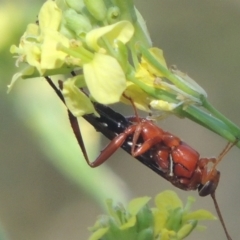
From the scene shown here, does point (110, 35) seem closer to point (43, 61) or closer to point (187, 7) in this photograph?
point (43, 61)

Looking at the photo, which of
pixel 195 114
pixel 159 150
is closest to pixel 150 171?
pixel 159 150

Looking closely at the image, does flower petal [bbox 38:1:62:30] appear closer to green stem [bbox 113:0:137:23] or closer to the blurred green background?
green stem [bbox 113:0:137:23]

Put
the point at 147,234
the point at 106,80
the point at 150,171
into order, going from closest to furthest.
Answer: the point at 106,80 < the point at 147,234 < the point at 150,171

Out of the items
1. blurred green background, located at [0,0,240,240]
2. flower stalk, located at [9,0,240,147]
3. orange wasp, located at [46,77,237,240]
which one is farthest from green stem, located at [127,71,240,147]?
blurred green background, located at [0,0,240,240]

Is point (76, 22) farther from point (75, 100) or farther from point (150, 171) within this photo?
point (150, 171)

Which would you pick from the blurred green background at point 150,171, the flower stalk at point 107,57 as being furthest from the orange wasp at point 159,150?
the blurred green background at point 150,171

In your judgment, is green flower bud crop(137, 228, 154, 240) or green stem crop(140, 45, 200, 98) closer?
green stem crop(140, 45, 200, 98)

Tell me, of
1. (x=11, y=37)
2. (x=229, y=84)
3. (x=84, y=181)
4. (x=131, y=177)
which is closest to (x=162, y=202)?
(x=84, y=181)
